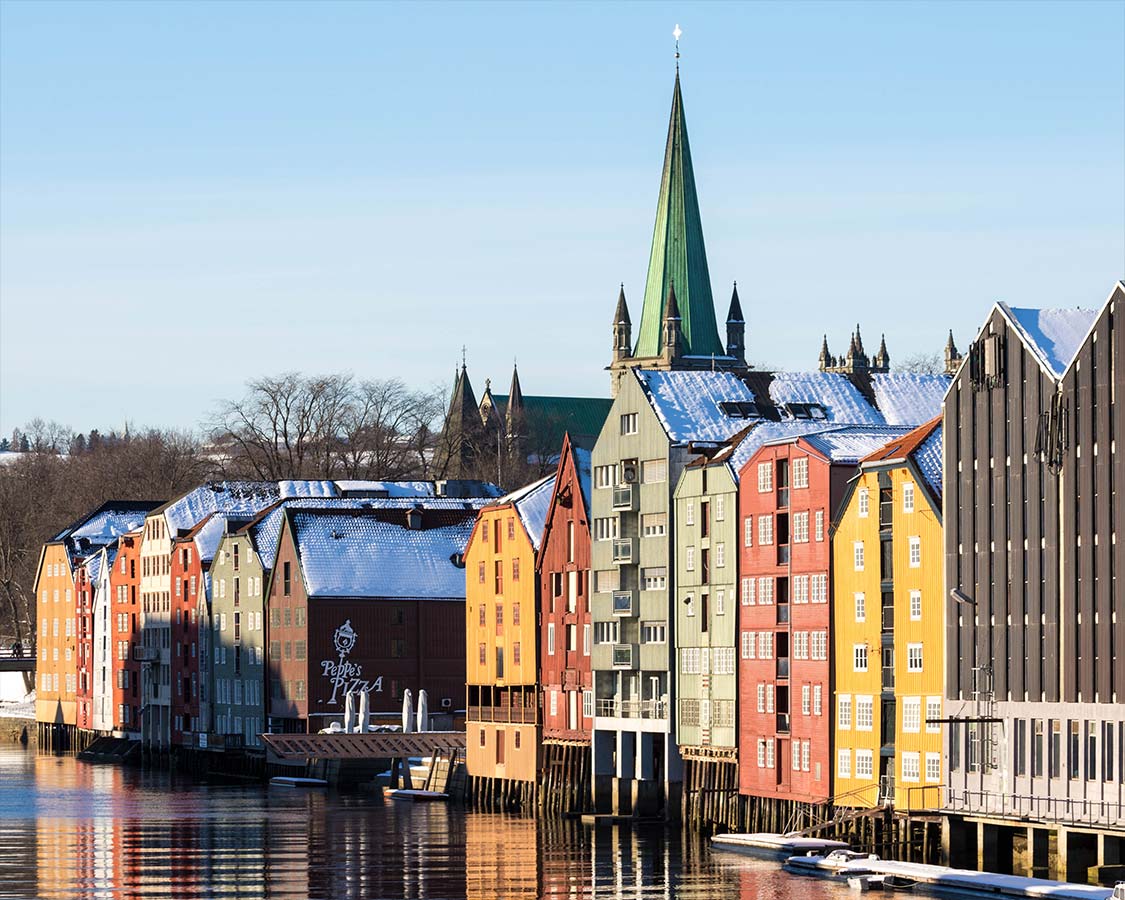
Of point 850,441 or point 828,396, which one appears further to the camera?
point 828,396

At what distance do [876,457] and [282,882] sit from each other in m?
26.6

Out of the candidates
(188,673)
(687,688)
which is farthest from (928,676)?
(188,673)

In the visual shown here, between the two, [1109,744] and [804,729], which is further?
A: [804,729]

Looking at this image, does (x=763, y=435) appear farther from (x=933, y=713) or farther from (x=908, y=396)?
(x=933, y=713)

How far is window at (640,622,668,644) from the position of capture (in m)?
111

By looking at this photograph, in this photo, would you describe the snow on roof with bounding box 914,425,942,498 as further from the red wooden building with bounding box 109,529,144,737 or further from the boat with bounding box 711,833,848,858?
the red wooden building with bounding box 109,529,144,737

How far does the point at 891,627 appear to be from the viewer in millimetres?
91750

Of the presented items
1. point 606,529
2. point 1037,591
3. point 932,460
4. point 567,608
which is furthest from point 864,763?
point 567,608

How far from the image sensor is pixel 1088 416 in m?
80.6

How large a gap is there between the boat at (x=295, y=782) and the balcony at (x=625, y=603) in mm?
31993

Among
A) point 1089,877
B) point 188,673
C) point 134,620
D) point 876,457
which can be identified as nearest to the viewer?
point 1089,877

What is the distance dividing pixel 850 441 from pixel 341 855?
83.4 ft

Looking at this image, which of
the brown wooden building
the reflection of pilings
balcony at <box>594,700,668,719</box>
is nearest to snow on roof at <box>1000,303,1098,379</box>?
the brown wooden building

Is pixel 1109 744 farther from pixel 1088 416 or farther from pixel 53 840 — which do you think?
pixel 53 840
